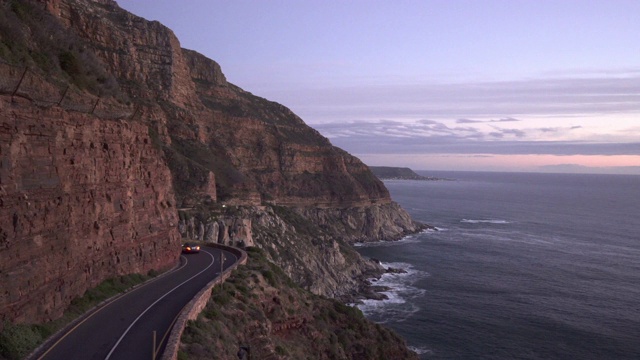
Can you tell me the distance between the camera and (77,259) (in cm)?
2009

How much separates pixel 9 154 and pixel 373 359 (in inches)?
1044

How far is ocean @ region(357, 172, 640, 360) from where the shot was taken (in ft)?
143

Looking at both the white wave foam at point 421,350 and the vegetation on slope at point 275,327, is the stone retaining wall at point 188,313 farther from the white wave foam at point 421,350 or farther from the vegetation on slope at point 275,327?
the white wave foam at point 421,350

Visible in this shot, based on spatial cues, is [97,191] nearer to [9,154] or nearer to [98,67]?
[9,154]

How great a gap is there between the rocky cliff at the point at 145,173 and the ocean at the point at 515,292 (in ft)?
35.1

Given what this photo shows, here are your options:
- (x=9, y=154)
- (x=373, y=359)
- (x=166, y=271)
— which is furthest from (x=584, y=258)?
(x=9, y=154)

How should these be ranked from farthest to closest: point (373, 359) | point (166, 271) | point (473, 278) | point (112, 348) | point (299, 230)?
point (299, 230)
point (473, 278)
point (373, 359)
point (166, 271)
point (112, 348)

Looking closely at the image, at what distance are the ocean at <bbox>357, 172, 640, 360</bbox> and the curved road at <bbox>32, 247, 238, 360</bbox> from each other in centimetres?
2515

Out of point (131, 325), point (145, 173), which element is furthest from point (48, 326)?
point (145, 173)

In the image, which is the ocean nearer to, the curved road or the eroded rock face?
the curved road

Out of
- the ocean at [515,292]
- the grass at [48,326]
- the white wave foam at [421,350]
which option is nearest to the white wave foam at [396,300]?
the ocean at [515,292]

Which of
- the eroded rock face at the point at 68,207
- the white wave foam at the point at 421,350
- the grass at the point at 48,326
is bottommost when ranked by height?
the white wave foam at the point at 421,350

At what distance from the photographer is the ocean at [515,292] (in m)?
43.5

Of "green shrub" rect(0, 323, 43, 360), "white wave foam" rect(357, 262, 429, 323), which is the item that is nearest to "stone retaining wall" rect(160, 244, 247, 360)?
"green shrub" rect(0, 323, 43, 360)
